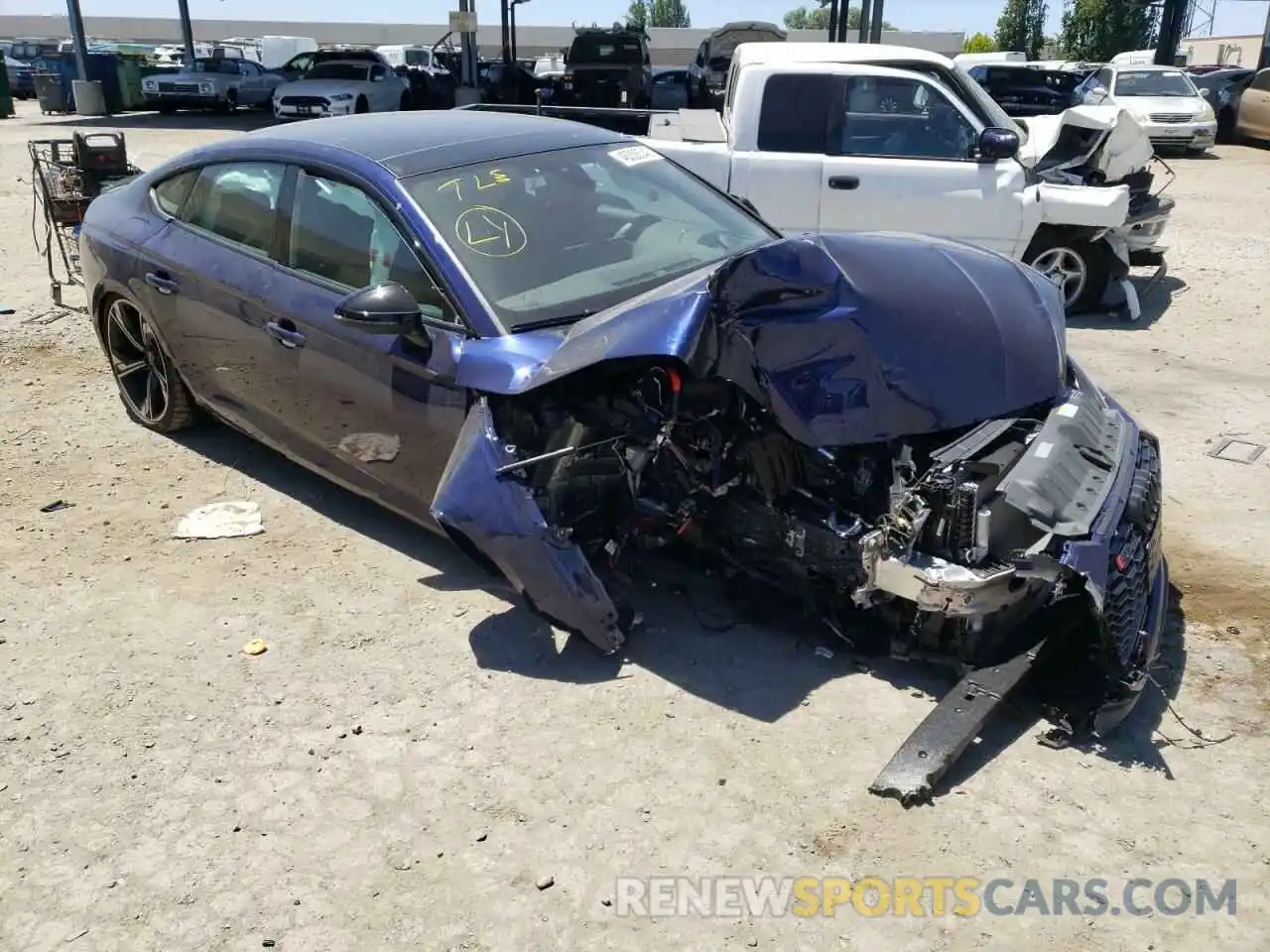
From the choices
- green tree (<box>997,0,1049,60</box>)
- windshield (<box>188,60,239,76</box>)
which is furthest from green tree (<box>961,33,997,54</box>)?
windshield (<box>188,60,239,76</box>)

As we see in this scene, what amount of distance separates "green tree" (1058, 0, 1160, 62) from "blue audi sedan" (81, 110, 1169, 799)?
4387 centimetres

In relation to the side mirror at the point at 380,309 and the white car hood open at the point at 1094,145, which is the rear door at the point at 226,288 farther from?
the white car hood open at the point at 1094,145

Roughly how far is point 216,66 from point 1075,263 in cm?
2669

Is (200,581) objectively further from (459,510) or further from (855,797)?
(855,797)

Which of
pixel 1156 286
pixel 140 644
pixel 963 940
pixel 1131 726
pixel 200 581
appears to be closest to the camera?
pixel 963 940

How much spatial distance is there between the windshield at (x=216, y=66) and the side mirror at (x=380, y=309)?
28342 millimetres

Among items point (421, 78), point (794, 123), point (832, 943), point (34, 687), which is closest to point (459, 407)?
point (34, 687)

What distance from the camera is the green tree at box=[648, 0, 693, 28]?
102 metres

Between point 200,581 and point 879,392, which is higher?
point 879,392

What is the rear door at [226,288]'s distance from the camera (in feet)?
14.9

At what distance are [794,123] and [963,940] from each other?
6508 millimetres

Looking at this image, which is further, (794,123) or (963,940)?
(794,123)

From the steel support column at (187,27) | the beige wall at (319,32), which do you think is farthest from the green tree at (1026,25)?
the steel support column at (187,27)

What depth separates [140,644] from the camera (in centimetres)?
391
